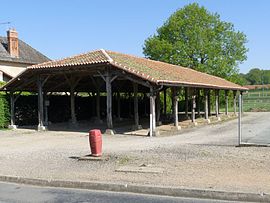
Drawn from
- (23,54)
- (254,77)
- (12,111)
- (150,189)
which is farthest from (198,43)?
(254,77)

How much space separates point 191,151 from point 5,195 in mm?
5991

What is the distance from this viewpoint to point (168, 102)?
3934cm

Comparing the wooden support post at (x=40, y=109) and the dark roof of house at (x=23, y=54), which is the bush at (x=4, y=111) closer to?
the wooden support post at (x=40, y=109)

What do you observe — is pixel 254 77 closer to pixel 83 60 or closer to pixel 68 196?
pixel 83 60

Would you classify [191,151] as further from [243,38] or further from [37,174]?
[243,38]

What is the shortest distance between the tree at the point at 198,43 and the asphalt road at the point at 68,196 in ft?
143

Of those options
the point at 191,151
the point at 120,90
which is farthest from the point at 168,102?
the point at 191,151

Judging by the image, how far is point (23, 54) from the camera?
4044 centimetres

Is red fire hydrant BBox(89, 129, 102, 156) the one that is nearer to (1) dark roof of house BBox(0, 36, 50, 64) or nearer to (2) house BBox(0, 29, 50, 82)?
(2) house BBox(0, 29, 50, 82)

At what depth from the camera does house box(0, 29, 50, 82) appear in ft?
121

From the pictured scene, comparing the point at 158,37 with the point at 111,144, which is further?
the point at 158,37

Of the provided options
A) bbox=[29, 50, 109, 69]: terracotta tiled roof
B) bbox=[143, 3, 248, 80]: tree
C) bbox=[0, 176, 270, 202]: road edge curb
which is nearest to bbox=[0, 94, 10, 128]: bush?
bbox=[29, 50, 109, 69]: terracotta tiled roof

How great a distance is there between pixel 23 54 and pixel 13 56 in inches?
87.0

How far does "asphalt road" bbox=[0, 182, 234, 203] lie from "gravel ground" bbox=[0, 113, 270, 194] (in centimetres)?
57
